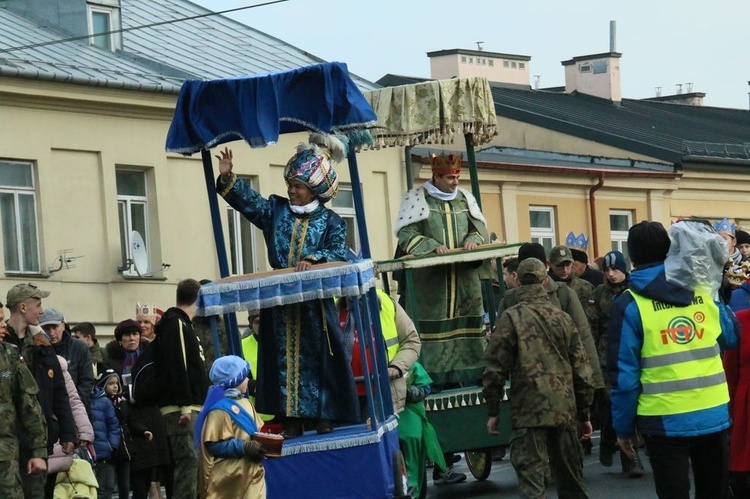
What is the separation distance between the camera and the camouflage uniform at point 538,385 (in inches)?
521

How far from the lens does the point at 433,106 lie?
16453mm

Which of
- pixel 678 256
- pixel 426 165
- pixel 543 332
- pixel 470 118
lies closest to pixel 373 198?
pixel 426 165

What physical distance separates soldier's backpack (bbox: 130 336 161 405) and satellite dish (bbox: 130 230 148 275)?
14.6 meters

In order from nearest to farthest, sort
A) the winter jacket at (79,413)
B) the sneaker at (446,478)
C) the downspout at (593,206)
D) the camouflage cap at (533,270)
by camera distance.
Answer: the camouflage cap at (533,270) → the winter jacket at (79,413) → the sneaker at (446,478) → the downspout at (593,206)

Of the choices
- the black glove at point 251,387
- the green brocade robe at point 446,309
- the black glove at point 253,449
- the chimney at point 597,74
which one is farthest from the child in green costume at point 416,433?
the chimney at point 597,74

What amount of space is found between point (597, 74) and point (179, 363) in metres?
37.6

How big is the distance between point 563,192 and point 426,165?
449 centimetres

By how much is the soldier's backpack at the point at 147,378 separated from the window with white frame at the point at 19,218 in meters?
12.8

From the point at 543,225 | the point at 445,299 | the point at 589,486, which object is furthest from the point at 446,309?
the point at 543,225

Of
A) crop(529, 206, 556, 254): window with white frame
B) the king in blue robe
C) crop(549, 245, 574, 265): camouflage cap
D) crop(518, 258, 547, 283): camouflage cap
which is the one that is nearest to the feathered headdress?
the king in blue robe

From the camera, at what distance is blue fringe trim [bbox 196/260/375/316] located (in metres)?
12.3

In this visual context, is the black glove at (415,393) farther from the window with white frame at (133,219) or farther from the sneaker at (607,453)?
the window with white frame at (133,219)

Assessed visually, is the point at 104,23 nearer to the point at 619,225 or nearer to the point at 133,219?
the point at 133,219

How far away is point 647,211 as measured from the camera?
41.4 m
